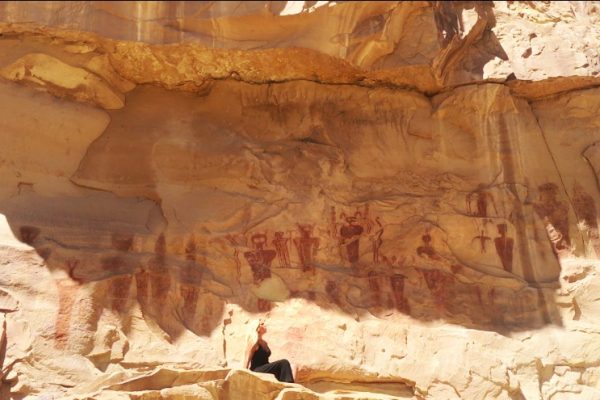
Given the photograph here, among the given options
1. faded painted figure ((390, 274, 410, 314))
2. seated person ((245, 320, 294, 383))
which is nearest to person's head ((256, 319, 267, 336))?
seated person ((245, 320, 294, 383))

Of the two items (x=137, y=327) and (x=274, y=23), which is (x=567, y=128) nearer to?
(x=274, y=23)

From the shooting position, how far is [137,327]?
8.96 m

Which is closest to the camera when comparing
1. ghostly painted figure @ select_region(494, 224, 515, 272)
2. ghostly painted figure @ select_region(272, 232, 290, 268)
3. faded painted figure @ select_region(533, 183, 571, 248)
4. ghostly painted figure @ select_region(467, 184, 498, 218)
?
ghostly painted figure @ select_region(272, 232, 290, 268)

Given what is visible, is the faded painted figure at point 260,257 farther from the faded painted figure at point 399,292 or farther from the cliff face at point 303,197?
the faded painted figure at point 399,292

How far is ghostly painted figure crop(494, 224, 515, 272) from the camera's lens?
1001 cm

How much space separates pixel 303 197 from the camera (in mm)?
10180

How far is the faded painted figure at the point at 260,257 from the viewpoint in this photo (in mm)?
9727

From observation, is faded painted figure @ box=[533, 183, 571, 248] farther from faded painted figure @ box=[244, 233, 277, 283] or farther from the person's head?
the person's head

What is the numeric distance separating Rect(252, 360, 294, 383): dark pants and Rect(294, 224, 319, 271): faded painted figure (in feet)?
4.64

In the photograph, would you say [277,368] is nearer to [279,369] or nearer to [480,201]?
[279,369]

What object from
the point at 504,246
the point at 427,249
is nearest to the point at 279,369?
the point at 427,249

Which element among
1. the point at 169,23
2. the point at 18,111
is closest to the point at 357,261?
the point at 169,23

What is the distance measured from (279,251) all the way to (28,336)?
272cm

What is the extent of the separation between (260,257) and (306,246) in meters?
0.51
